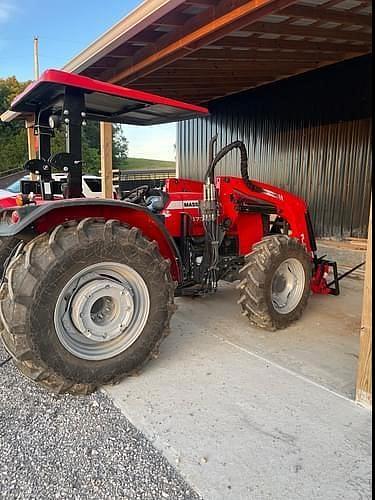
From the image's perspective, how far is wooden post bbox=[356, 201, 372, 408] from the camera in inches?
88.4

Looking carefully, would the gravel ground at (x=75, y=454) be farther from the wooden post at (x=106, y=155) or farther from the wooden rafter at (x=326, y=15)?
the wooden post at (x=106, y=155)

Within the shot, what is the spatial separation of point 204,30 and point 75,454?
138 inches

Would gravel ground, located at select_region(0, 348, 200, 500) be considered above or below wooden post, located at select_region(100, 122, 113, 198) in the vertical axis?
below

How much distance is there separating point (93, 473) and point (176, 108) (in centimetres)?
253

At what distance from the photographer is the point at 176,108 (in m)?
3.18

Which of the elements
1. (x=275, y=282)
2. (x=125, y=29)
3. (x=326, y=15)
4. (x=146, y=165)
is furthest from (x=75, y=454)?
(x=146, y=165)

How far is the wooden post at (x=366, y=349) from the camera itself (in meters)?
2.25

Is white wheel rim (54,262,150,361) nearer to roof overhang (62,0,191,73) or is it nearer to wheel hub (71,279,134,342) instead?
wheel hub (71,279,134,342)

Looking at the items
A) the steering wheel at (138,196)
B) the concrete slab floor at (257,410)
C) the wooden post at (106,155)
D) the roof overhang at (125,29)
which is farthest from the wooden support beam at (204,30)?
the concrete slab floor at (257,410)

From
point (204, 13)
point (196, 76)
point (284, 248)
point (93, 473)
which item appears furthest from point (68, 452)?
point (196, 76)

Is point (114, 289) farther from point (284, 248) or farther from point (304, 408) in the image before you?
point (284, 248)

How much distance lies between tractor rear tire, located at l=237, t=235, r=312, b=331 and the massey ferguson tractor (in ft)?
0.03

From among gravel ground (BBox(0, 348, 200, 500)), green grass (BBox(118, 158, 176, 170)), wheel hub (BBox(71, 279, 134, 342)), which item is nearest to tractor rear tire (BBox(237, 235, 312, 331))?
wheel hub (BBox(71, 279, 134, 342))

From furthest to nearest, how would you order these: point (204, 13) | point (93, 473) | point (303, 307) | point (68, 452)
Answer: point (303, 307)
point (204, 13)
point (68, 452)
point (93, 473)
